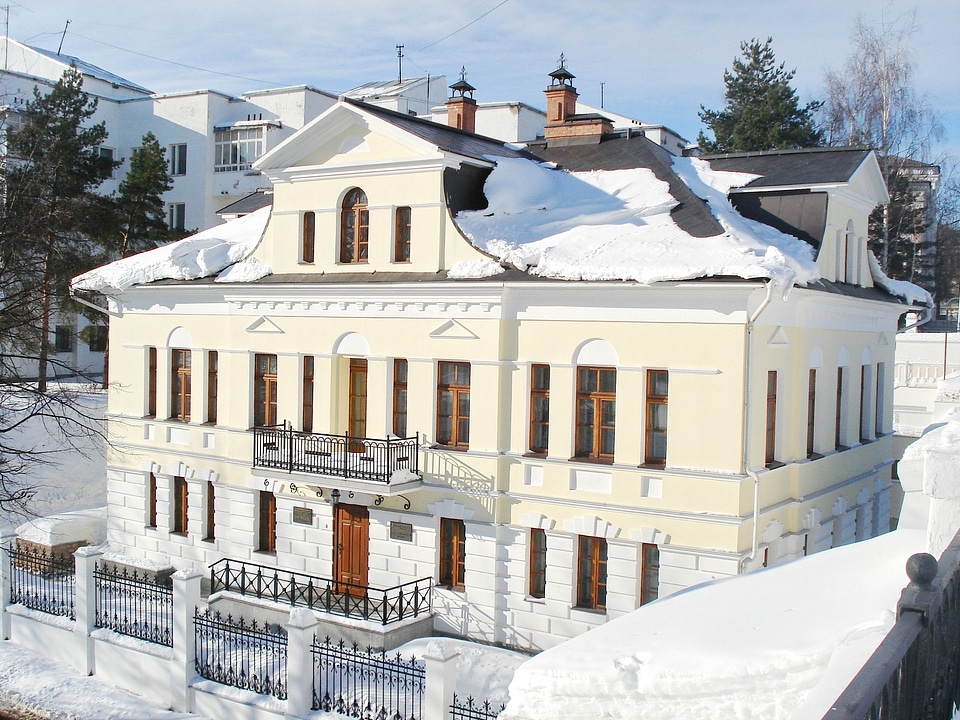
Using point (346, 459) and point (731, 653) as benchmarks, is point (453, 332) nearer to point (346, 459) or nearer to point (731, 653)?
point (346, 459)

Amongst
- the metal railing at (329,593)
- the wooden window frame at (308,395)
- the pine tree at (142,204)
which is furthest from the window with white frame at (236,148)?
the metal railing at (329,593)

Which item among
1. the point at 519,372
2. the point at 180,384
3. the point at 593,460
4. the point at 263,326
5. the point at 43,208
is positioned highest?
the point at 43,208

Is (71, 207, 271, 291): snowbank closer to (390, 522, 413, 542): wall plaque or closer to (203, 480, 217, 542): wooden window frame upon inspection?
(203, 480, 217, 542): wooden window frame

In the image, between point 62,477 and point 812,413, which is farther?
point 62,477

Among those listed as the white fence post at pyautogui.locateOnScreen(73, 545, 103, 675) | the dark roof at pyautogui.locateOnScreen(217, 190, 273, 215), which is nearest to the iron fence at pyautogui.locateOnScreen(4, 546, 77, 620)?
the white fence post at pyautogui.locateOnScreen(73, 545, 103, 675)

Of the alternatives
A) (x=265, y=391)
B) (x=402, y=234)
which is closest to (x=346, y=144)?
(x=402, y=234)

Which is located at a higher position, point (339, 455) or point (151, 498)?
point (339, 455)

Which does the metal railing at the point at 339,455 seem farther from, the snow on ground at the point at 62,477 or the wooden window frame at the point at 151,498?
the snow on ground at the point at 62,477

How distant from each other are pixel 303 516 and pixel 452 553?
11.5 ft

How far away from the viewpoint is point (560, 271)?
16.3 meters

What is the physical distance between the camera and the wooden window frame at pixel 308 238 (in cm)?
1975

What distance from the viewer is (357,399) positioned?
19219 millimetres

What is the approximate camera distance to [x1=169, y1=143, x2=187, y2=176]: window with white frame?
144 ft

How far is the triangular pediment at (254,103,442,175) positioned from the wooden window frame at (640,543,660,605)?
8016 mm
